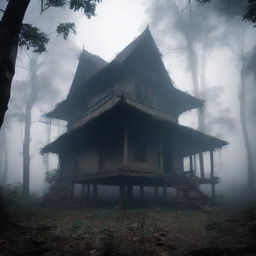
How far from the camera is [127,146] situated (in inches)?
548

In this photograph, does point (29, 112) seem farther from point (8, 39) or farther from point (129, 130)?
point (8, 39)

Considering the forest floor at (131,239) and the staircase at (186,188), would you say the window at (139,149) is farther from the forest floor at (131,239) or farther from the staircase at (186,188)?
the forest floor at (131,239)

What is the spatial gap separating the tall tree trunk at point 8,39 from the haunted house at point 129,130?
4967 millimetres

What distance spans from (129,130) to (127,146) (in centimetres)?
133

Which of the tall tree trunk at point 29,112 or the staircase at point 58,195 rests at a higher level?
the tall tree trunk at point 29,112

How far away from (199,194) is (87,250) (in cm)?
960

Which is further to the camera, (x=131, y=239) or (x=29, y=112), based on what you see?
(x=29, y=112)

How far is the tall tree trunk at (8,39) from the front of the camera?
300 inches

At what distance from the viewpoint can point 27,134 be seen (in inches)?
980

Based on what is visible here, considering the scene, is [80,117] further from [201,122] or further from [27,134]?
[201,122]

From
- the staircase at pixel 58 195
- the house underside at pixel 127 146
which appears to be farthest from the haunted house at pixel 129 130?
the staircase at pixel 58 195

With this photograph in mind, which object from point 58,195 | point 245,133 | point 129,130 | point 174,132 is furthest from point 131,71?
point 245,133

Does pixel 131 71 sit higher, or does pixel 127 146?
pixel 131 71

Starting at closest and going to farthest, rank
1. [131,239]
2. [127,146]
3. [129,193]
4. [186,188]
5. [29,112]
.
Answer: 1. [131,239]
2. [127,146]
3. [186,188]
4. [129,193]
5. [29,112]
